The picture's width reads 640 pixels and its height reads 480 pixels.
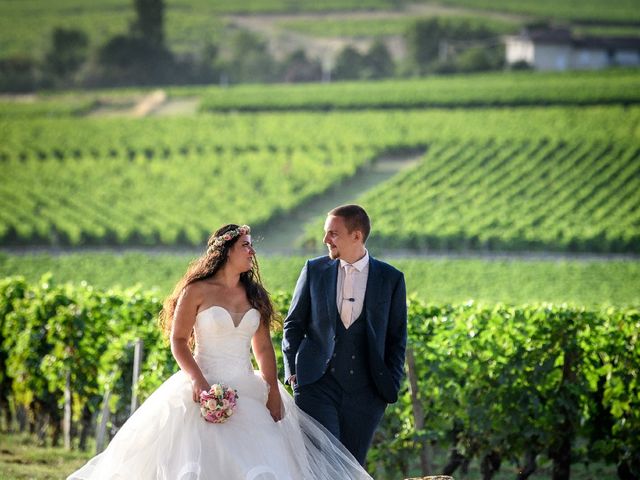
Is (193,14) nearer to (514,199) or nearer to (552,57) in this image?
(552,57)

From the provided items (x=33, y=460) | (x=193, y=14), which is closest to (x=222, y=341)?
(x=33, y=460)

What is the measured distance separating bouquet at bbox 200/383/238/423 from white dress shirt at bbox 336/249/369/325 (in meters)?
0.86

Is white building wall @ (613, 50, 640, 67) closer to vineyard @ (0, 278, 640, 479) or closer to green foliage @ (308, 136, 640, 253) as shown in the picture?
green foliage @ (308, 136, 640, 253)

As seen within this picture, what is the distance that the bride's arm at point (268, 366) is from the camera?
6418 millimetres

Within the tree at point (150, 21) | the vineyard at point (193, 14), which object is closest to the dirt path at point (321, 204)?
the vineyard at point (193, 14)

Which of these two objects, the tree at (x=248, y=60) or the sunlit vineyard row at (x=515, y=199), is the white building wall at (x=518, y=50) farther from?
the sunlit vineyard row at (x=515, y=199)

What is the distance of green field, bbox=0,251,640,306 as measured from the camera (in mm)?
33719

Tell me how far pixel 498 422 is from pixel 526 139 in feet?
157

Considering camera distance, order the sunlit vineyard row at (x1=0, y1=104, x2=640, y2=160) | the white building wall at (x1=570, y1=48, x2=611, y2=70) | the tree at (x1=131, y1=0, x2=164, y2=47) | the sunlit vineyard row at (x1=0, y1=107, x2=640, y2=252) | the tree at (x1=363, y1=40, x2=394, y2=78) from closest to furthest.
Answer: the sunlit vineyard row at (x1=0, y1=107, x2=640, y2=252), the sunlit vineyard row at (x1=0, y1=104, x2=640, y2=160), the white building wall at (x1=570, y1=48, x2=611, y2=70), the tree at (x1=363, y1=40, x2=394, y2=78), the tree at (x1=131, y1=0, x2=164, y2=47)

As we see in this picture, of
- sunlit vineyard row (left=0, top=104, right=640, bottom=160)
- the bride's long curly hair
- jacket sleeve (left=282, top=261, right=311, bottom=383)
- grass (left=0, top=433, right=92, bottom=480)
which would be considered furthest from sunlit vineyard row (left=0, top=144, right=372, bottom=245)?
the bride's long curly hair

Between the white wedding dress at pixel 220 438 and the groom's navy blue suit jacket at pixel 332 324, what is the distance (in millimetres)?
294

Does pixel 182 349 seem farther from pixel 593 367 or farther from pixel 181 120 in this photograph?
pixel 181 120

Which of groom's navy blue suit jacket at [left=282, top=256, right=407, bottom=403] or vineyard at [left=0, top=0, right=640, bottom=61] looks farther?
vineyard at [left=0, top=0, right=640, bottom=61]

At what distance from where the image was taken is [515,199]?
4822 cm
